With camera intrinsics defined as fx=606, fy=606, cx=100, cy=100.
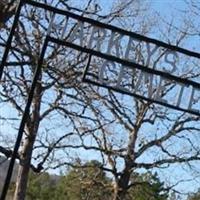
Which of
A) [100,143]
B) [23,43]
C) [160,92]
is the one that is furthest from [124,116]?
[160,92]

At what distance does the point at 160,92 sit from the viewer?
7410 millimetres

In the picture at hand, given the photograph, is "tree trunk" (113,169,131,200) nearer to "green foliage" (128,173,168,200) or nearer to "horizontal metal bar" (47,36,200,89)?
"green foliage" (128,173,168,200)

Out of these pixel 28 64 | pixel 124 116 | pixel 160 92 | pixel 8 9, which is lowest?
pixel 160 92

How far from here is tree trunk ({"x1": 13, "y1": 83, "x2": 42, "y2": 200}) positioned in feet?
62.8

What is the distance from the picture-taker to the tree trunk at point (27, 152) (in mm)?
19156

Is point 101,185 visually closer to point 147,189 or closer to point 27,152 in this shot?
point 147,189

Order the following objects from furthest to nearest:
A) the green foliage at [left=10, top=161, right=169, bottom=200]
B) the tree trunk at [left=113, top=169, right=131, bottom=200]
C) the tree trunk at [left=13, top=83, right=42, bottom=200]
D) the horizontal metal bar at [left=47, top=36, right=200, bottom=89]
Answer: the green foliage at [left=10, top=161, right=169, bottom=200], the tree trunk at [left=113, top=169, right=131, bottom=200], the tree trunk at [left=13, top=83, right=42, bottom=200], the horizontal metal bar at [left=47, top=36, right=200, bottom=89]

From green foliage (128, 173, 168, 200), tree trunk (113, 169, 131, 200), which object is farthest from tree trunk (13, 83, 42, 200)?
green foliage (128, 173, 168, 200)

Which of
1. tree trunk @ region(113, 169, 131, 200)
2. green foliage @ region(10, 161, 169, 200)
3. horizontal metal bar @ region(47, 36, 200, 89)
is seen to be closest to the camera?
horizontal metal bar @ region(47, 36, 200, 89)

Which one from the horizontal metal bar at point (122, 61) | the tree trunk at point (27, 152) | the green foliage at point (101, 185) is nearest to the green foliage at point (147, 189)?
the green foliage at point (101, 185)

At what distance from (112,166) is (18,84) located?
747cm

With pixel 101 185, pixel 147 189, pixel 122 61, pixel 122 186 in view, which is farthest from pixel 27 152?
pixel 122 61

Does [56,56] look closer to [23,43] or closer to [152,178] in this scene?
[23,43]

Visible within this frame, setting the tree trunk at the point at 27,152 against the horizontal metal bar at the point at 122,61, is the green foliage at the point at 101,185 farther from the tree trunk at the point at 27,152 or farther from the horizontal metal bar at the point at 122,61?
the horizontal metal bar at the point at 122,61
